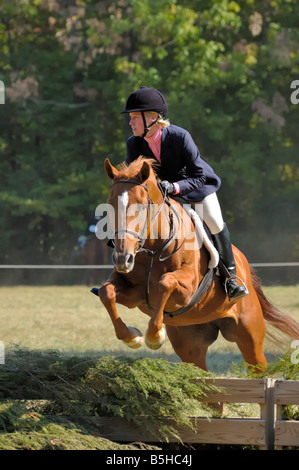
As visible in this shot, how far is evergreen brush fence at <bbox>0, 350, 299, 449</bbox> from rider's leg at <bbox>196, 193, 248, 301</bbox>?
87cm

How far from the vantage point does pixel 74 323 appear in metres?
11.7

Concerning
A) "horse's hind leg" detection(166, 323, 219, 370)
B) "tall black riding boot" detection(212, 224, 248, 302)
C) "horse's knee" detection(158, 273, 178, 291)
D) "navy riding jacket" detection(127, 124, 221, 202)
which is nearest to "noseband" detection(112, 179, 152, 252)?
"horse's knee" detection(158, 273, 178, 291)

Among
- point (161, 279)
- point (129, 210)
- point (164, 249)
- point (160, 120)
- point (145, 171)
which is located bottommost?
point (161, 279)

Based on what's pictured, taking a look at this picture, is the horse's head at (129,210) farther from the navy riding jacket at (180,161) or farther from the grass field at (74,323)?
the grass field at (74,323)

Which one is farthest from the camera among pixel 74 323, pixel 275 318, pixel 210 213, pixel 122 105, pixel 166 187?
pixel 122 105

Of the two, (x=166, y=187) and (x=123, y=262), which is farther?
(x=166, y=187)

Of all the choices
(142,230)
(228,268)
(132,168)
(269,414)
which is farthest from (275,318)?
(132,168)

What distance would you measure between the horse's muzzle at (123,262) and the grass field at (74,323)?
6.03 feet

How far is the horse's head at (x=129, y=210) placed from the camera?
445 centimetres

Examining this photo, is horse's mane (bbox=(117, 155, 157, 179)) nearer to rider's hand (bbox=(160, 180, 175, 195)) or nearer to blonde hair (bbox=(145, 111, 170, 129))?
rider's hand (bbox=(160, 180, 175, 195))

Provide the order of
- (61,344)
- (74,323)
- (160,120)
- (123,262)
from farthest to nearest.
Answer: (74,323) → (61,344) → (160,120) → (123,262)

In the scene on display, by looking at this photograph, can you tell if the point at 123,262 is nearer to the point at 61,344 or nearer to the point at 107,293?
the point at 107,293

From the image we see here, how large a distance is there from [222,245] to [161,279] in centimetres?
93

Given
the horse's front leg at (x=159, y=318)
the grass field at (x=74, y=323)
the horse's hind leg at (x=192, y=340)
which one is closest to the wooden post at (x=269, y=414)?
the horse's front leg at (x=159, y=318)
